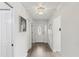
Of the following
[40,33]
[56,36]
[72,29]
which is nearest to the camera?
[72,29]

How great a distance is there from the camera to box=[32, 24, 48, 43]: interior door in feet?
26.4

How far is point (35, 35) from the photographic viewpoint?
26.4 feet

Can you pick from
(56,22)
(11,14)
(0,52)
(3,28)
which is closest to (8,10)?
(11,14)

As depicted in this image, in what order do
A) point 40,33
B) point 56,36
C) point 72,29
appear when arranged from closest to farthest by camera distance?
point 72,29
point 56,36
point 40,33

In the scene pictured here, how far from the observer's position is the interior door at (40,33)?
8039 millimetres

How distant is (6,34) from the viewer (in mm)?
2223

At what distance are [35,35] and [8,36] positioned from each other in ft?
19.2

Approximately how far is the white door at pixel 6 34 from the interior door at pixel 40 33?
5797 mm

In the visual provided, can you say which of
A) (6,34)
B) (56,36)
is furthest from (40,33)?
(6,34)

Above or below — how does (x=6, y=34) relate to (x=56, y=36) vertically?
above

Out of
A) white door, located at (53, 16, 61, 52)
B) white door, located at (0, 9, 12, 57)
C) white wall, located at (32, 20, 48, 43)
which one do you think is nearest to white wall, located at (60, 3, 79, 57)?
white door, located at (0, 9, 12, 57)

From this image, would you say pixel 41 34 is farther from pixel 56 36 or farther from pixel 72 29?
pixel 72 29

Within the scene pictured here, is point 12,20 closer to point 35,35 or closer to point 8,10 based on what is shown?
point 8,10

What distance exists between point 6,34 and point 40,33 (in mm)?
5899
